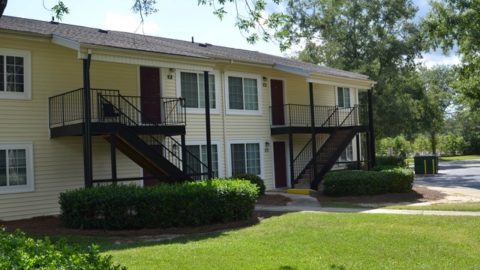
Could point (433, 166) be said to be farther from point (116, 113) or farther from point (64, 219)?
point (64, 219)

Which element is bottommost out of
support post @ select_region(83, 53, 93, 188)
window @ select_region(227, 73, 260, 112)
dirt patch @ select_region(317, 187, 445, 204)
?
dirt patch @ select_region(317, 187, 445, 204)

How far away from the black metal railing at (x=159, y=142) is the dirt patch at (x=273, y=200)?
91.8 inches

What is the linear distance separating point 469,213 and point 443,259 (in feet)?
19.9

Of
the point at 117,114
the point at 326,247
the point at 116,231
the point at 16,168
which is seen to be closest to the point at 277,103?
the point at 117,114

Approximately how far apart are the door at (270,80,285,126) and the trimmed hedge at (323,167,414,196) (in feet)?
14.1

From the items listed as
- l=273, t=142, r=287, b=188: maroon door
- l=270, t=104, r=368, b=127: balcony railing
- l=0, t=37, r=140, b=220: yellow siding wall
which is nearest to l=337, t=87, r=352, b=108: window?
l=270, t=104, r=368, b=127: balcony railing

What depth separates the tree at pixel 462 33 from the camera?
19.6m

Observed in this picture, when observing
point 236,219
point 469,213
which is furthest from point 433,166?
point 236,219

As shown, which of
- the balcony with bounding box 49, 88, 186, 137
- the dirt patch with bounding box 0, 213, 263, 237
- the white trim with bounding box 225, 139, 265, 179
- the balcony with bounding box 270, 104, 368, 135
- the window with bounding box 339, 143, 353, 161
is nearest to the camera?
the dirt patch with bounding box 0, 213, 263, 237

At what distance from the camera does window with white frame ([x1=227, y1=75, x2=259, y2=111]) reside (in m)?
21.5

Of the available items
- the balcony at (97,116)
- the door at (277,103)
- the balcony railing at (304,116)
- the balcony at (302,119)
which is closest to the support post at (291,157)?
the balcony at (302,119)

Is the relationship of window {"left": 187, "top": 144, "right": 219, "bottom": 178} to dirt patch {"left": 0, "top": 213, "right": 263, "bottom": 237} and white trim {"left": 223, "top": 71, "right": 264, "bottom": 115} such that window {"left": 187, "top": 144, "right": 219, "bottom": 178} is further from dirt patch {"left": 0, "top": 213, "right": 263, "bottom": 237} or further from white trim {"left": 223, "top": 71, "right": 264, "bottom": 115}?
dirt patch {"left": 0, "top": 213, "right": 263, "bottom": 237}

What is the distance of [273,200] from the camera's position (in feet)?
61.7

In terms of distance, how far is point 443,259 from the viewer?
834cm
